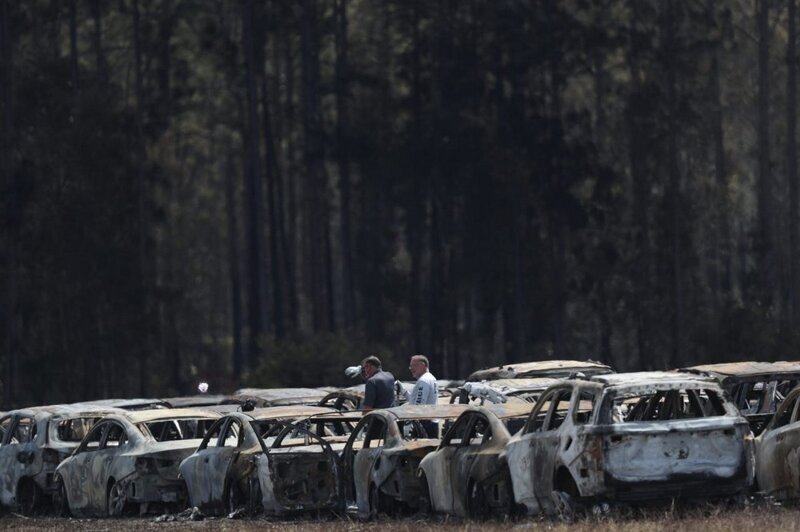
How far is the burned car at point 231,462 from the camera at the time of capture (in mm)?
19078

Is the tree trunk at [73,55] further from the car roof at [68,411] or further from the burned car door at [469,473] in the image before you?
the burned car door at [469,473]

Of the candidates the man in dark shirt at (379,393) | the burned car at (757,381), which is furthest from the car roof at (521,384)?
the burned car at (757,381)

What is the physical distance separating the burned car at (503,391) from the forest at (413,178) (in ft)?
91.0

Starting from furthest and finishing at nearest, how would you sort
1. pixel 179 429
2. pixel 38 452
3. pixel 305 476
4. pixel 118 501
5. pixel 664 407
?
pixel 38 452 → pixel 179 429 → pixel 118 501 → pixel 305 476 → pixel 664 407

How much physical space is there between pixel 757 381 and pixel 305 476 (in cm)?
466

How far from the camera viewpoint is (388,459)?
17.7m

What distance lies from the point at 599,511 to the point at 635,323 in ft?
173

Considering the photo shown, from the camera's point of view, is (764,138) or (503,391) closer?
(503,391)

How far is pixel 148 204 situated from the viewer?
64.8m

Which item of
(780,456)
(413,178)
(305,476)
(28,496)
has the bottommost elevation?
(28,496)

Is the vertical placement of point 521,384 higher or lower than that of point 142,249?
lower

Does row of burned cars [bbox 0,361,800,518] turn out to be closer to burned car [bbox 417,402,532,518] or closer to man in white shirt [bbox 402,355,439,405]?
burned car [bbox 417,402,532,518]

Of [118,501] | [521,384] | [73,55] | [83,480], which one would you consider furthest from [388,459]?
[73,55]

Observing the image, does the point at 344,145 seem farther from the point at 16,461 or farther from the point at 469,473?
the point at 469,473
